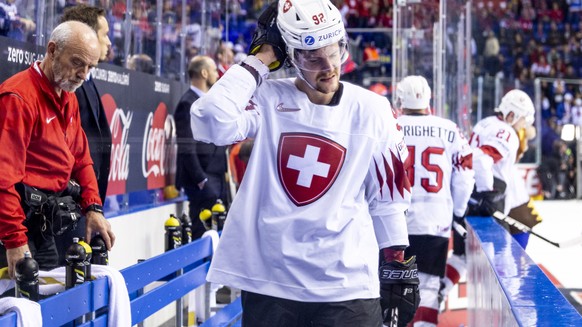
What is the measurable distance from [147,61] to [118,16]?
0.61m

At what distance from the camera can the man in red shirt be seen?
8.86ft

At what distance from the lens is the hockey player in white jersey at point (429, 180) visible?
4.65 metres

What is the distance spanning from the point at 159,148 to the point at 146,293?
7.73 ft

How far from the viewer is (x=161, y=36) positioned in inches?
214

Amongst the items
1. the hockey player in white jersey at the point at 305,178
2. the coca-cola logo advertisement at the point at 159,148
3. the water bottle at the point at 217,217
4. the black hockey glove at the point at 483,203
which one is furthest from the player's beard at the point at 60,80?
the black hockey glove at the point at 483,203

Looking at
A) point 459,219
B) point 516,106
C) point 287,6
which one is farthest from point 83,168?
point 516,106

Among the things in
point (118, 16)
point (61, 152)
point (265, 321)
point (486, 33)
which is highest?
point (486, 33)

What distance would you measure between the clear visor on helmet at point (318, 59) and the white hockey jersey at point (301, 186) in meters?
0.07

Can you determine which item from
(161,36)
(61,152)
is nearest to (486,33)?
(161,36)

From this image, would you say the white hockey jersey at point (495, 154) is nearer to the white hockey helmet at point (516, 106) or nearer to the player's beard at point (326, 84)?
the white hockey helmet at point (516, 106)

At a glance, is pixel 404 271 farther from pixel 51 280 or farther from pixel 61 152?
pixel 61 152

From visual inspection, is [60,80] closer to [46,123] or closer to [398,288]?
[46,123]

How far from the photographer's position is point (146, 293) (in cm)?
300

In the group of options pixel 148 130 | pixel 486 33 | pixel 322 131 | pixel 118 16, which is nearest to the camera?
pixel 322 131
